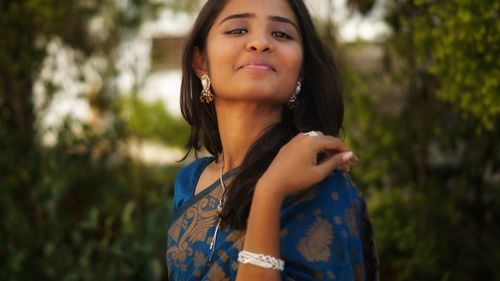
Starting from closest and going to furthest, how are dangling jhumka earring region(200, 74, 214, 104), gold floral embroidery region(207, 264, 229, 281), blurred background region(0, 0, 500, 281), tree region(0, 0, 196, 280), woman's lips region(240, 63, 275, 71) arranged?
gold floral embroidery region(207, 264, 229, 281) < woman's lips region(240, 63, 275, 71) < dangling jhumka earring region(200, 74, 214, 104) < blurred background region(0, 0, 500, 281) < tree region(0, 0, 196, 280)

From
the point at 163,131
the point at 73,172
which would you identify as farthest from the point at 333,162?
the point at 163,131

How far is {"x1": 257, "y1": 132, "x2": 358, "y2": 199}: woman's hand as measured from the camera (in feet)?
5.72

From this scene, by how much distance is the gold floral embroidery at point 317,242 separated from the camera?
68.6 inches

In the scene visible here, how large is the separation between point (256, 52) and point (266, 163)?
30 centimetres

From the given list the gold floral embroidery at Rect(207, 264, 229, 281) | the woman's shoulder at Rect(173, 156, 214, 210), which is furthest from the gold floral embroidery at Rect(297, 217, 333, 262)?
the woman's shoulder at Rect(173, 156, 214, 210)

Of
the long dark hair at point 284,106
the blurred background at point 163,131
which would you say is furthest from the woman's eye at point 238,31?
the blurred background at point 163,131

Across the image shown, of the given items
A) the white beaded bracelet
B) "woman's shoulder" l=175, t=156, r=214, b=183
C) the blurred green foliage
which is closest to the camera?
the white beaded bracelet

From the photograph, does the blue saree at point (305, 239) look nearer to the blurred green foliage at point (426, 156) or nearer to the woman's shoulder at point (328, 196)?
the woman's shoulder at point (328, 196)

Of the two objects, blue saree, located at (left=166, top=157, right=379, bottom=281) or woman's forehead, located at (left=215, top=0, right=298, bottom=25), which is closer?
blue saree, located at (left=166, top=157, right=379, bottom=281)

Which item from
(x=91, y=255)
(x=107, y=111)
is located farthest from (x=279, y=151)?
(x=107, y=111)

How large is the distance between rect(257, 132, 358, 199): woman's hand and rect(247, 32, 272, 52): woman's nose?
29cm

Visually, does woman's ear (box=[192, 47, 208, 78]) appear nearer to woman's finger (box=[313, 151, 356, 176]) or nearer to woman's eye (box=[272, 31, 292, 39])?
woman's eye (box=[272, 31, 292, 39])

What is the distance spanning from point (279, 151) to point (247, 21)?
408 mm

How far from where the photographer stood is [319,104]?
2.07 meters
